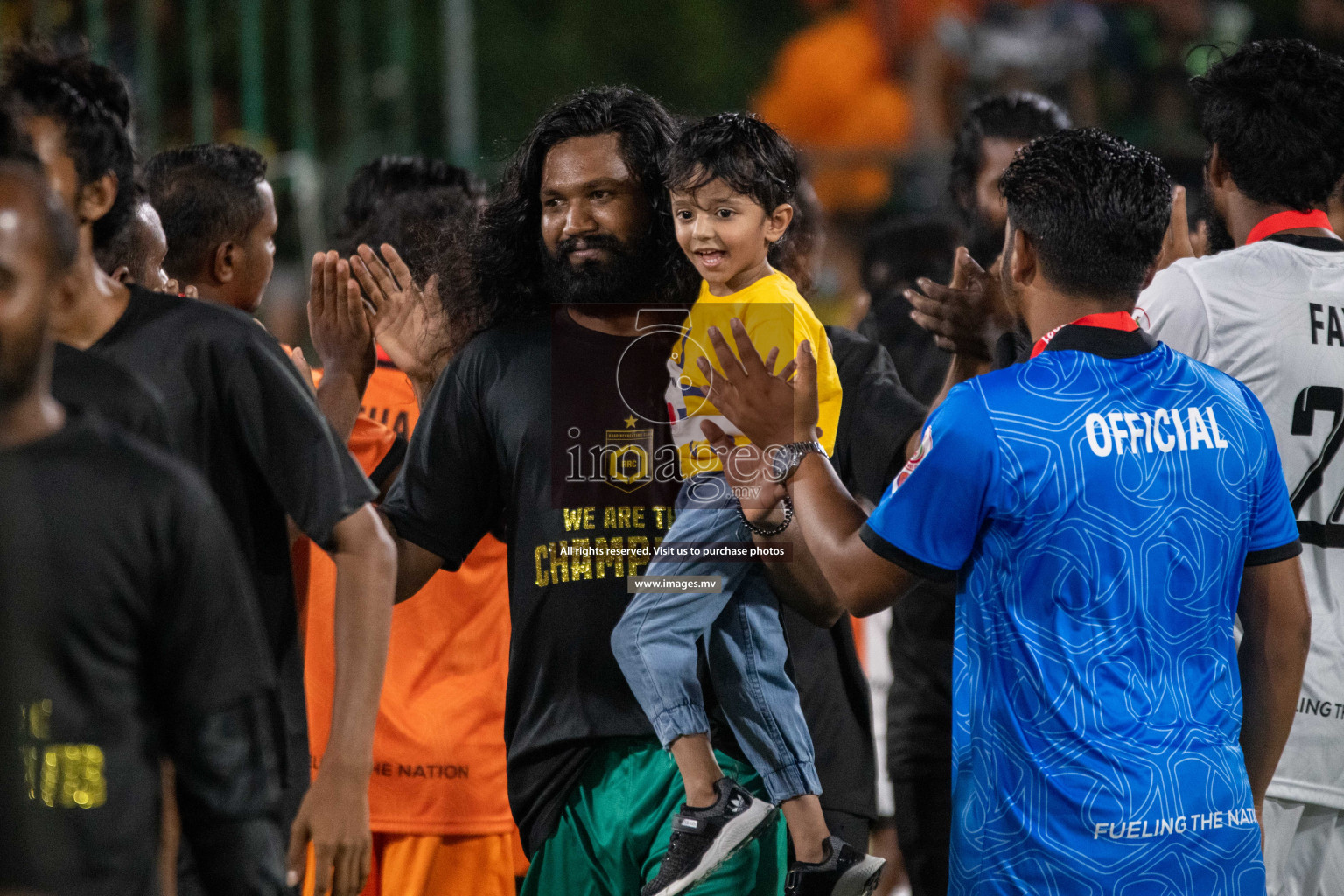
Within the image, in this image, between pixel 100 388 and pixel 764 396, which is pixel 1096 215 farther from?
pixel 100 388

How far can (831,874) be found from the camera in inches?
118

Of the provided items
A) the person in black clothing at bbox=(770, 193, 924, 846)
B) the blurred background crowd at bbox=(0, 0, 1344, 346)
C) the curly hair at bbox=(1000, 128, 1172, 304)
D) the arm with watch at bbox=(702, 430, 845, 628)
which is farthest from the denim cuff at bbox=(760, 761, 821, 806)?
the blurred background crowd at bbox=(0, 0, 1344, 346)

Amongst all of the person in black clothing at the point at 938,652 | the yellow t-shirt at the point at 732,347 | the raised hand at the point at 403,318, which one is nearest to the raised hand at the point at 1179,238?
the person in black clothing at the point at 938,652

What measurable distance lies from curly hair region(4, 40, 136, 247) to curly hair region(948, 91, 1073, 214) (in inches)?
116

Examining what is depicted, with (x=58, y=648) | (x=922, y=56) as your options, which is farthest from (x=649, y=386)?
(x=922, y=56)

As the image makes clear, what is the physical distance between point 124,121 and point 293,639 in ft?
2.82

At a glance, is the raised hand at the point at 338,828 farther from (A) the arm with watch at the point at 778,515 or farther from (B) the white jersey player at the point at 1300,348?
(B) the white jersey player at the point at 1300,348

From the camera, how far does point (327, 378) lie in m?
3.05

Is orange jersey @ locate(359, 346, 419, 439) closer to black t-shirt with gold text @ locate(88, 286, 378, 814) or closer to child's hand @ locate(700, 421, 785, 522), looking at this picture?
child's hand @ locate(700, 421, 785, 522)

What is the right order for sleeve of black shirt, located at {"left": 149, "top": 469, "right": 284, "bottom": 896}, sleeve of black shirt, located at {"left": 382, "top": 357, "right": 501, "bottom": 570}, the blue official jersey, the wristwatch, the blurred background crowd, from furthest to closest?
the blurred background crowd → sleeve of black shirt, located at {"left": 382, "top": 357, "right": 501, "bottom": 570} → the wristwatch → the blue official jersey → sleeve of black shirt, located at {"left": 149, "top": 469, "right": 284, "bottom": 896}

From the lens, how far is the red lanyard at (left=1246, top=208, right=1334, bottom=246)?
10.4 ft

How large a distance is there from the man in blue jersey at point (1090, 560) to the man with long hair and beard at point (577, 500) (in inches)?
22.8

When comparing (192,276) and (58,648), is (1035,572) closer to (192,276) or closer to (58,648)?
(58,648)

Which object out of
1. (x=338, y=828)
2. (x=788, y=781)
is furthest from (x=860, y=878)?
(x=338, y=828)
